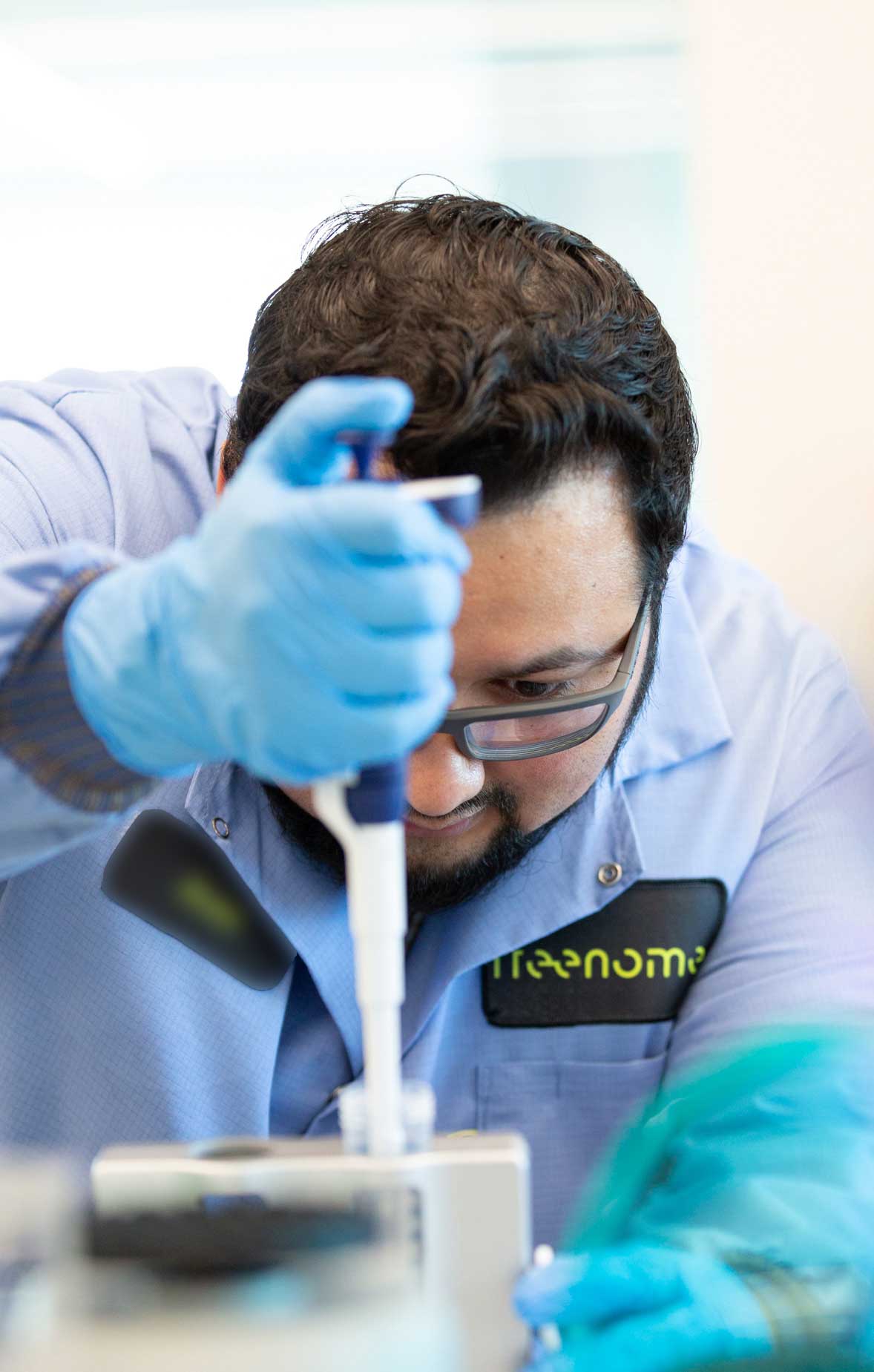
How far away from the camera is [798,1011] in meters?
1.41

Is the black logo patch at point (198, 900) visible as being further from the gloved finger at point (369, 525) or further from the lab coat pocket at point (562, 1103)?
the gloved finger at point (369, 525)

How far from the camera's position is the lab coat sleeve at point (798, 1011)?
120 centimetres

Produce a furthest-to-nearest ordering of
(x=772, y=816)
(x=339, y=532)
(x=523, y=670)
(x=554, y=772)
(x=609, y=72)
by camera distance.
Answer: (x=609, y=72)
(x=772, y=816)
(x=554, y=772)
(x=523, y=670)
(x=339, y=532)

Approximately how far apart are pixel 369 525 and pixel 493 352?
1.66 ft

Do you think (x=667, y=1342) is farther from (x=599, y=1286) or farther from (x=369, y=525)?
(x=369, y=525)

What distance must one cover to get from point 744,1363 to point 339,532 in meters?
0.70

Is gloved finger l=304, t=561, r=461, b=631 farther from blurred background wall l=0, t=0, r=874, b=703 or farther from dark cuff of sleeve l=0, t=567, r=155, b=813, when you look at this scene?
blurred background wall l=0, t=0, r=874, b=703

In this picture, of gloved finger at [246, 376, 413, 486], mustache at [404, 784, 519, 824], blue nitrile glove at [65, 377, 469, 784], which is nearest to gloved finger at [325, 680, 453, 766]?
blue nitrile glove at [65, 377, 469, 784]

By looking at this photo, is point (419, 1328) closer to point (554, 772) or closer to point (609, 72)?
point (554, 772)

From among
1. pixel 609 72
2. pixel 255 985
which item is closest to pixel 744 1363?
pixel 255 985

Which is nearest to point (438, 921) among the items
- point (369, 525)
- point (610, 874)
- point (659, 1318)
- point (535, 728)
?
point (610, 874)

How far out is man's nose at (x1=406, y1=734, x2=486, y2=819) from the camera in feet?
4.11

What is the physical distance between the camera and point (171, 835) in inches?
55.7

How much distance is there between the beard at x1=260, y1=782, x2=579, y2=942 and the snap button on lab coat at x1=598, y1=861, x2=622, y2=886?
0.10 m
